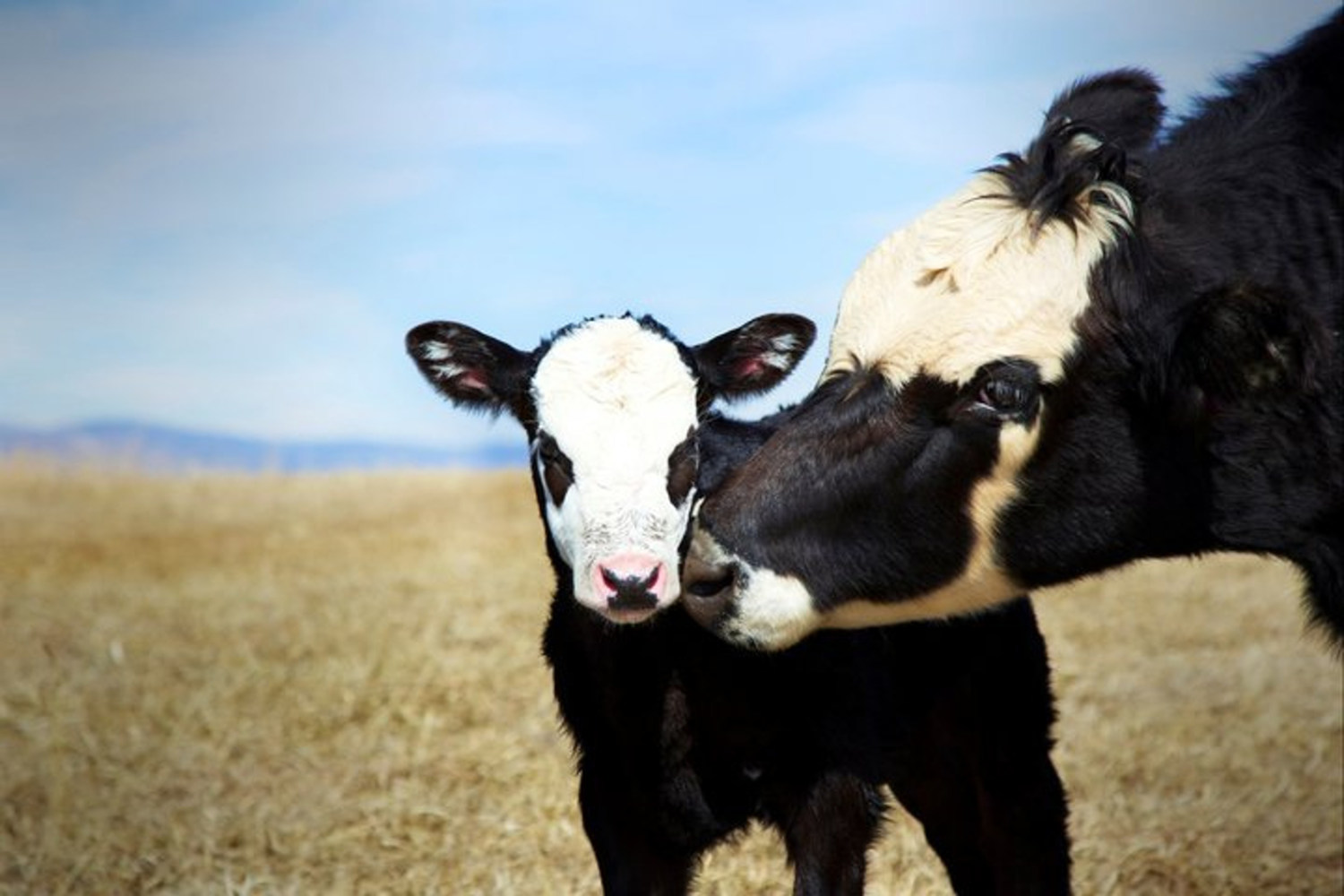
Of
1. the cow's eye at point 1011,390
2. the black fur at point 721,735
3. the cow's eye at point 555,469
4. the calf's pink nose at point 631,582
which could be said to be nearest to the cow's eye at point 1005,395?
the cow's eye at point 1011,390

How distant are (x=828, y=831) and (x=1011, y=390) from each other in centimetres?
149

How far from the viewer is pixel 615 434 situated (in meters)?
→ 4.92

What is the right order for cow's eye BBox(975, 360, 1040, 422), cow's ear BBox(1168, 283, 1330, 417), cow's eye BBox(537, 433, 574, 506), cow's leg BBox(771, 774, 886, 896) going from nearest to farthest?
cow's ear BBox(1168, 283, 1330, 417) < cow's eye BBox(975, 360, 1040, 422) < cow's leg BBox(771, 774, 886, 896) < cow's eye BBox(537, 433, 574, 506)

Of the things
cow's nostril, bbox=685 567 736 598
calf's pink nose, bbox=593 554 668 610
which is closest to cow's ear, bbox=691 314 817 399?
calf's pink nose, bbox=593 554 668 610

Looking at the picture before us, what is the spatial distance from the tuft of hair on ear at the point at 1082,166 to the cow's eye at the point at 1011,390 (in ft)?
1.16

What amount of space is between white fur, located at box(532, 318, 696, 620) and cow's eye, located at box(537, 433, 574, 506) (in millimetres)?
28

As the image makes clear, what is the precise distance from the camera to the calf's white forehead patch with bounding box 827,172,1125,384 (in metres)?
3.96

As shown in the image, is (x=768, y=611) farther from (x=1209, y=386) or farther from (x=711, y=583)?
(x=1209, y=386)

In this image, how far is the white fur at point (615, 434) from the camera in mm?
4586

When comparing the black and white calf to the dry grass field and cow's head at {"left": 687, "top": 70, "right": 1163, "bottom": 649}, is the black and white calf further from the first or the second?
the dry grass field

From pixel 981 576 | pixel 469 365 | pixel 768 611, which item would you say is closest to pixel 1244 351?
pixel 981 576

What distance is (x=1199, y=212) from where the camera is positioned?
4.11 m

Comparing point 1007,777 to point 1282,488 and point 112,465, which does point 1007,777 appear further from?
point 112,465

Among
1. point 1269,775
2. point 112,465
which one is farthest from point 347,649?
point 112,465
